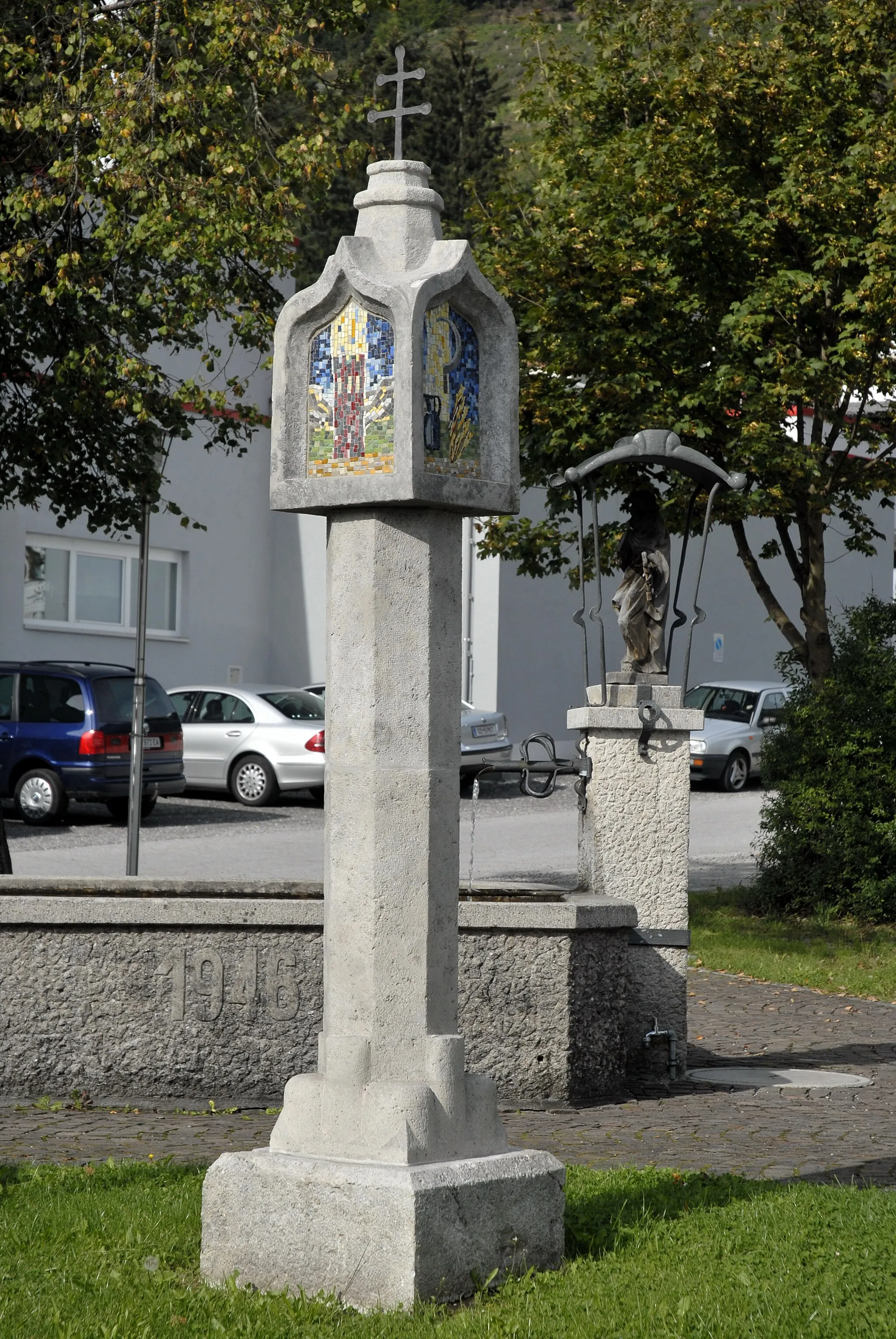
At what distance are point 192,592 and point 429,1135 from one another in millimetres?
23970

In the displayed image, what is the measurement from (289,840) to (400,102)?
1392 cm

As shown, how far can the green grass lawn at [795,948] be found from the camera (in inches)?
457

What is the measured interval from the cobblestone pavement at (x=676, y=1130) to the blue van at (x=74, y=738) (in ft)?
39.2

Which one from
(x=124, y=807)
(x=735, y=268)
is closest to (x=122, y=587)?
(x=124, y=807)

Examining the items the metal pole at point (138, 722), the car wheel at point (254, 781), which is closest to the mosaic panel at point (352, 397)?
the metal pole at point (138, 722)

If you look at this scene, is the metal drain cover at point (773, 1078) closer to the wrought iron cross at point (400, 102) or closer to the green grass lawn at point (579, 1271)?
the green grass lawn at point (579, 1271)

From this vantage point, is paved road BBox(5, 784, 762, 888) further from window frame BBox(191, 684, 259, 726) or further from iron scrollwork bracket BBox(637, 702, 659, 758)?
iron scrollwork bracket BBox(637, 702, 659, 758)

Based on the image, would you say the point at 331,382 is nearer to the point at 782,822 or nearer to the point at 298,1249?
the point at 298,1249

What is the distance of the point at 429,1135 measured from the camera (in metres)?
4.73

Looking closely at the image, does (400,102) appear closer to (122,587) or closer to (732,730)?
(732,730)

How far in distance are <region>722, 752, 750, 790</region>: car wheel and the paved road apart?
27.8 inches

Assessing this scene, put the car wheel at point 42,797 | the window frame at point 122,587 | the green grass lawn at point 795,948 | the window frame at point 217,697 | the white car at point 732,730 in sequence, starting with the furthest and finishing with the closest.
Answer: the window frame at point 122,587
the white car at point 732,730
the window frame at point 217,697
the car wheel at point 42,797
the green grass lawn at point 795,948

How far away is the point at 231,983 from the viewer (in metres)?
7.64

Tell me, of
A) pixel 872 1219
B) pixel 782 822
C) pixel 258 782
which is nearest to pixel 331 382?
pixel 872 1219
